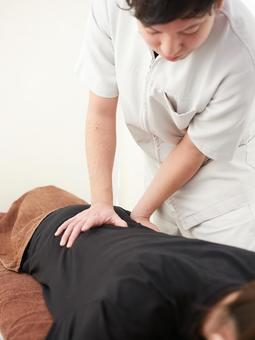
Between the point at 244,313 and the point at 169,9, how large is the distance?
0.57 metres

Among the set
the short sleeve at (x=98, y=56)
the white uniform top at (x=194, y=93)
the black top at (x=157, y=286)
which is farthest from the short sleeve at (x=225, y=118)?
the black top at (x=157, y=286)

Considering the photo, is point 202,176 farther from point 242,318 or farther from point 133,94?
point 242,318

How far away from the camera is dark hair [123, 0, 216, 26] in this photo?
37.1 inches

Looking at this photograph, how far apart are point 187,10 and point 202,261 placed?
1.62 ft

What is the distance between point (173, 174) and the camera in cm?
151

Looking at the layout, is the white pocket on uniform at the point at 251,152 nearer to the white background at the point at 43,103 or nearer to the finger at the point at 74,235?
the finger at the point at 74,235

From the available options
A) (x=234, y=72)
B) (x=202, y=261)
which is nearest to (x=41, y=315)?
(x=202, y=261)

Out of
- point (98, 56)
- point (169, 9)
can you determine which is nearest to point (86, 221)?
point (98, 56)

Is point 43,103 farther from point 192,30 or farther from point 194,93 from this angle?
point 192,30

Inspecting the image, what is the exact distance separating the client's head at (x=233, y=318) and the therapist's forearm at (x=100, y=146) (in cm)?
85

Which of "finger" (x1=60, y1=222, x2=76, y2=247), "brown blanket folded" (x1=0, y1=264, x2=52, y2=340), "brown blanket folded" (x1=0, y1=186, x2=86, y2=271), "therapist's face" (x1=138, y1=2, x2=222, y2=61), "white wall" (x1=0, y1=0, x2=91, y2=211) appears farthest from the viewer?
"white wall" (x1=0, y1=0, x2=91, y2=211)

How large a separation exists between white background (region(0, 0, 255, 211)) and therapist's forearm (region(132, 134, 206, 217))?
92cm

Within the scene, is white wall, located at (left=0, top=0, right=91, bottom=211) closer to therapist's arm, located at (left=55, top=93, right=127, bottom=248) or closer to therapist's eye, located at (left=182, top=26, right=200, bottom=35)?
therapist's arm, located at (left=55, top=93, right=127, bottom=248)

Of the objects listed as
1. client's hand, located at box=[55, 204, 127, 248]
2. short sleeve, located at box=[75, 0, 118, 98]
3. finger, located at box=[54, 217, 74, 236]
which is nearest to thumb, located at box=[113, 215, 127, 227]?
client's hand, located at box=[55, 204, 127, 248]
